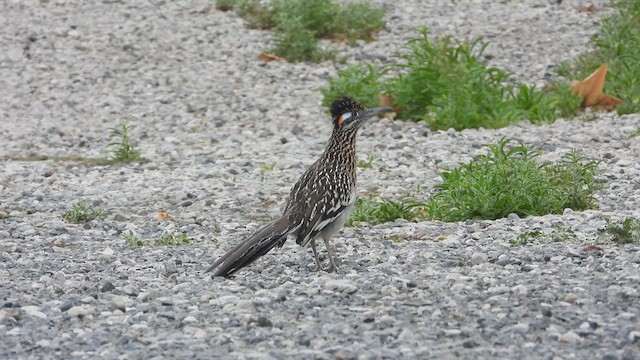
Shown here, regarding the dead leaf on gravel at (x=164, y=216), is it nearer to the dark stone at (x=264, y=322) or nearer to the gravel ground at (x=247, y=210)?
the gravel ground at (x=247, y=210)

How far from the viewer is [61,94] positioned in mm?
17609

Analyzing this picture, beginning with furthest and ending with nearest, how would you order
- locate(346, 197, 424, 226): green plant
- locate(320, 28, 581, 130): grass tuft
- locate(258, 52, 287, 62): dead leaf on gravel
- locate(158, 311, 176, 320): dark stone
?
locate(258, 52, 287, 62): dead leaf on gravel < locate(320, 28, 581, 130): grass tuft < locate(346, 197, 424, 226): green plant < locate(158, 311, 176, 320): dark stone

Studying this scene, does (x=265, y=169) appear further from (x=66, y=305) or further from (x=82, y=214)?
(x=66, y=305)

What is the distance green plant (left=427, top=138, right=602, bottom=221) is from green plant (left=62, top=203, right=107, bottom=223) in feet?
10.0

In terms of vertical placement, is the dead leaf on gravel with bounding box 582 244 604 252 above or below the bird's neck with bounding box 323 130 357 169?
below

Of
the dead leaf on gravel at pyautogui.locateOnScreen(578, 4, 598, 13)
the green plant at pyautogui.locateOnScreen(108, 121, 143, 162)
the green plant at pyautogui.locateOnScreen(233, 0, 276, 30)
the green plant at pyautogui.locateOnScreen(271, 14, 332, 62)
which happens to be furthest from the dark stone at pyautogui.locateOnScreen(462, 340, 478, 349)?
the dead leaf on gravel at pyautogui.locateOnScreen(578, 4, 598, 13)

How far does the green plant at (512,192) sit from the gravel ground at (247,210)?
28cm

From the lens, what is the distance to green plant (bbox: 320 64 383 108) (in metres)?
15.7

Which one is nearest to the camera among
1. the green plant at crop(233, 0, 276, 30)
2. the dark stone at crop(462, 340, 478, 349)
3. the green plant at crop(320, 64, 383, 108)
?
the dark stone at crop(462, 340, 478, 349)

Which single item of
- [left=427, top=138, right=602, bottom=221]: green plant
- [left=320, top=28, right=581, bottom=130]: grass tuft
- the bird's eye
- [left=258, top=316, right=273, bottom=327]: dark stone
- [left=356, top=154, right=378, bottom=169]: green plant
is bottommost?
[left=356, top=154, right=378, bottom=169]: green plant

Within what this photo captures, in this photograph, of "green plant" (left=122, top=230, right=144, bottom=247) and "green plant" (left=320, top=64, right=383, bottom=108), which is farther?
"green plant" (left=320, top=64, right=383, bottom=108)

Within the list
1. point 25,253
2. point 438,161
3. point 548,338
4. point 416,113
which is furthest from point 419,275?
point 416,113

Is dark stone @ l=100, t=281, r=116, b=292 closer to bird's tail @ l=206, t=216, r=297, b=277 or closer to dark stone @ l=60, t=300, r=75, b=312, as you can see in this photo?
dark stone @ l=60, t=300, r=75, b=312

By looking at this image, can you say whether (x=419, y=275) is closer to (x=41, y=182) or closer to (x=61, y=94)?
(x=41, y=182)
